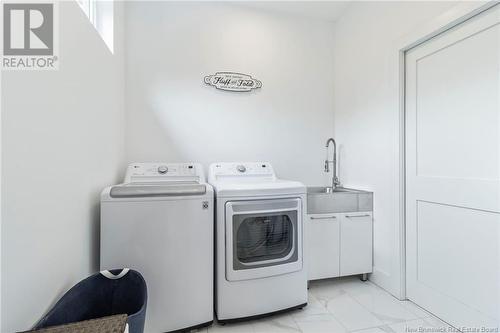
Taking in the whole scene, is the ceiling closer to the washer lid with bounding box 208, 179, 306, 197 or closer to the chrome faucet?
the chrome faucet

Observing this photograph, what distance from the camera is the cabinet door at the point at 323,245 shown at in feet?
7.29

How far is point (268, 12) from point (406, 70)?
158 cm

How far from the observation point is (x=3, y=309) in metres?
0.80

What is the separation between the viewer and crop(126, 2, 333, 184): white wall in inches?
96.9

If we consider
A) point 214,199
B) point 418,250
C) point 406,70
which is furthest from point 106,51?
point 418,250

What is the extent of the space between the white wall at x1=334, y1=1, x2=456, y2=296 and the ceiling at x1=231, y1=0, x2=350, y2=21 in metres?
0.12

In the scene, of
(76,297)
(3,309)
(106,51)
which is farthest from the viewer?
(106,51)

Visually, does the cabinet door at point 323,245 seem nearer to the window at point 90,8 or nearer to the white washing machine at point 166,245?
the white washing machine at point 166,245

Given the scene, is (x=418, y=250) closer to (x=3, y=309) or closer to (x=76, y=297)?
(x=76, y=297)

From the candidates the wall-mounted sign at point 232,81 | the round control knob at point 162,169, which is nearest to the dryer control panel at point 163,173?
the round control knob at point 162,169

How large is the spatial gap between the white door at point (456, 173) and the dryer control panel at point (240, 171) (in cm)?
121

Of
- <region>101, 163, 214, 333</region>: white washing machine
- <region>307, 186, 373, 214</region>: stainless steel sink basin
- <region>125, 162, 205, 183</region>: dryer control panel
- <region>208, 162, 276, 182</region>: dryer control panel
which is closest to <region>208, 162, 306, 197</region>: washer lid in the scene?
<region>208, 162, 276, 182</region>: dryer control panel

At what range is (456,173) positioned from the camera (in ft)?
5.42

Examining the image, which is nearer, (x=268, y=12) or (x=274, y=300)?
(x=274, y=300)
